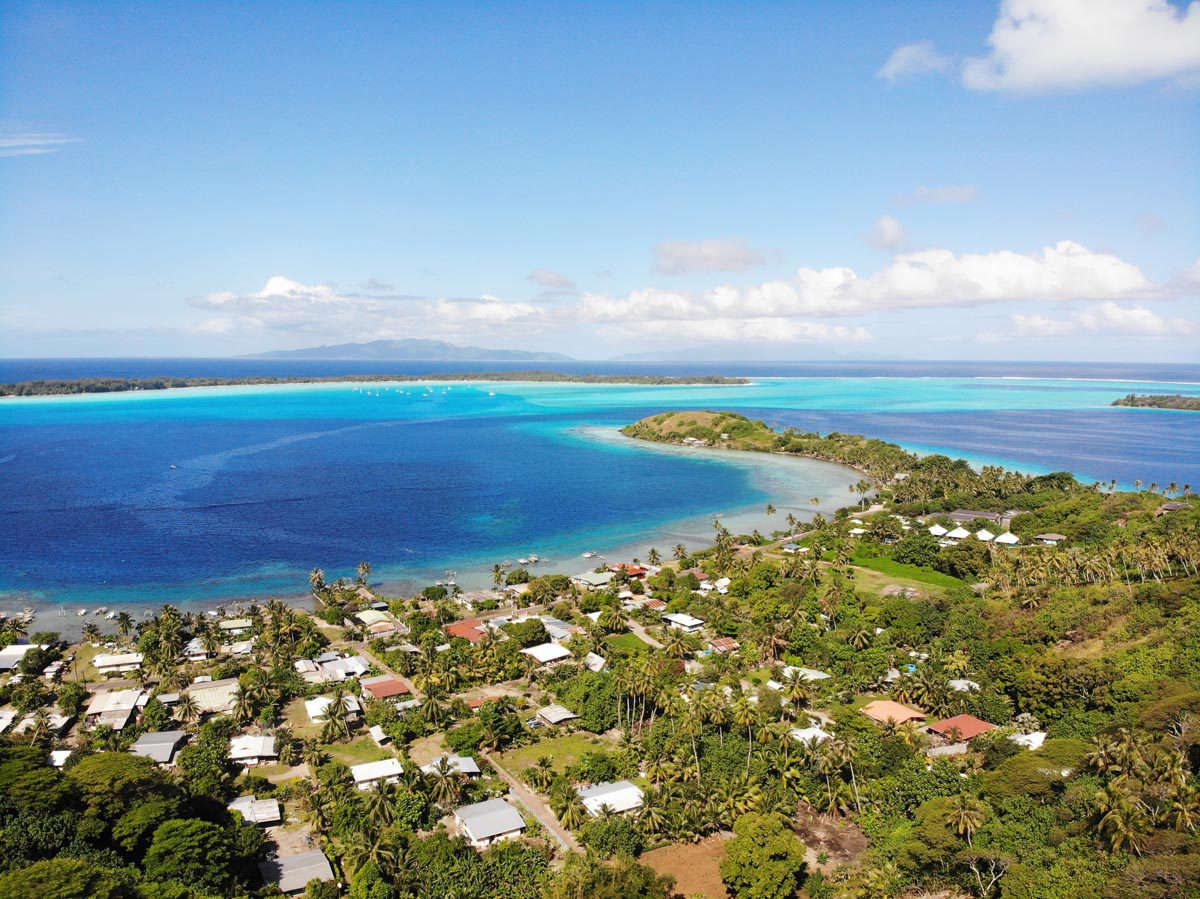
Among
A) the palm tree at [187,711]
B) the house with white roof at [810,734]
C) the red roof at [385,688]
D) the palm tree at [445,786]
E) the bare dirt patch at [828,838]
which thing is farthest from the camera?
the red roof at [385,688]

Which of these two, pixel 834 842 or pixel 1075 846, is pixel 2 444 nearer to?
pixel 834 842

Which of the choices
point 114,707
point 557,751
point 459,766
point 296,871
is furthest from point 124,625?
point 557,751

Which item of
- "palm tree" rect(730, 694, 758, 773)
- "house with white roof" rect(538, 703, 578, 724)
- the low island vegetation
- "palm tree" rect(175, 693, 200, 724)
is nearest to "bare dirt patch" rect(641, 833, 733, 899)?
the low island vegetation

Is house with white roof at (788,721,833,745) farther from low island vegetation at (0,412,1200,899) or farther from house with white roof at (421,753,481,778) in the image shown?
house with white roof at (421,753,481,778)

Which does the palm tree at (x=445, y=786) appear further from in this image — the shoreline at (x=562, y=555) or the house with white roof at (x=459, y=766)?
the shoreline at (x=562, y=555)

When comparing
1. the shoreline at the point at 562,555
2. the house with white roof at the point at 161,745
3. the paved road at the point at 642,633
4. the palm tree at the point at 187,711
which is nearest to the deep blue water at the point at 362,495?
the shoreline at the point at 562,555

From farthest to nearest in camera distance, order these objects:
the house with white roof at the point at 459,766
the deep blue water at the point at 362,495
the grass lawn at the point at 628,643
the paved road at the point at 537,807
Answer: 1. the deep blue water at the point at 362,495
2. the grass lawn at the point at 628,643
3. the house with white roof at the point at 459,766
4. the paved road at the point at 537,807
